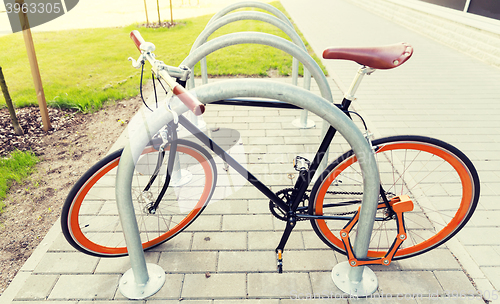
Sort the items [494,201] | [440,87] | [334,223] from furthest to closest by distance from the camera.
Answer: [440,87], [494,201], [334,223]

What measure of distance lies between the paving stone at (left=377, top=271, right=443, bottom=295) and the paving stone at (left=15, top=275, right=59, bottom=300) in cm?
216

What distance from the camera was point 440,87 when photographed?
5.66 m

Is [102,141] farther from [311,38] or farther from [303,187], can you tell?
[311,38]

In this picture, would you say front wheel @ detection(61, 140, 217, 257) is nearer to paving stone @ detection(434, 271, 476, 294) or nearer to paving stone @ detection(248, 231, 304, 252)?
paving stone @ detection(248, 231, 304, 252)

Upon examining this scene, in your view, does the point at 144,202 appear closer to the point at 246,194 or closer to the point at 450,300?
the point at 246,194

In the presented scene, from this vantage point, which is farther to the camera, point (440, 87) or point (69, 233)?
point (440, 87)

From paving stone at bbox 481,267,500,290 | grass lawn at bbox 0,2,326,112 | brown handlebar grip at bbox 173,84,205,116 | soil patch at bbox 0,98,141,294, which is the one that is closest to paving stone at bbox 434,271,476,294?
paving stone at bbox 481,267,500,290

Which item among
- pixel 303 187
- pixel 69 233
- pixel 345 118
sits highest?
pixel 345 118

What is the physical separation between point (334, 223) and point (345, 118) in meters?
1.34

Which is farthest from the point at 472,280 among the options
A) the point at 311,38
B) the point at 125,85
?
the point at 311,38

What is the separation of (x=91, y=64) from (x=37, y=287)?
6115 mm

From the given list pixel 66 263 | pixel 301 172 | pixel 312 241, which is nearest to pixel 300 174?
pixel 301 172

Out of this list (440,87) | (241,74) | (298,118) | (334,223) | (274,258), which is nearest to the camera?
(274,258)

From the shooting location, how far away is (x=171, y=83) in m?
1.57
